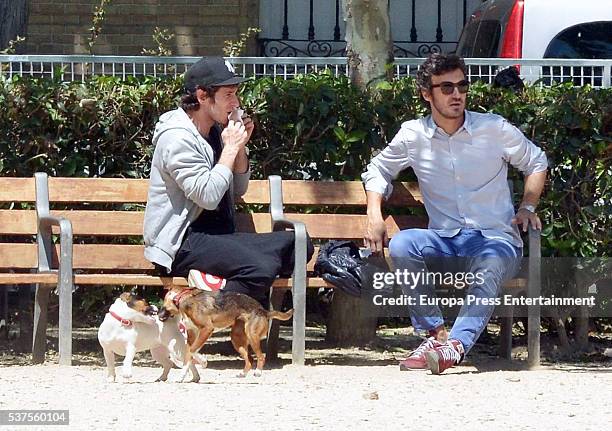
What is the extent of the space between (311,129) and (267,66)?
0.80 meters

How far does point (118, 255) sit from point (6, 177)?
0.76 meters

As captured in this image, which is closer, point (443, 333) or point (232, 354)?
point (443, 333)

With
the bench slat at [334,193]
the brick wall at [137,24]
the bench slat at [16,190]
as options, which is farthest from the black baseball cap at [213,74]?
the brick wall at [137,24]

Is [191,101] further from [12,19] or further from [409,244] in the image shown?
[12,19]

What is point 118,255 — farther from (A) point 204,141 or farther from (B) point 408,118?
(B) point 408,118

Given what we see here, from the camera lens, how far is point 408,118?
7363mm

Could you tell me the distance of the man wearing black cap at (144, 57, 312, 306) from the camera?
6430 millimetres

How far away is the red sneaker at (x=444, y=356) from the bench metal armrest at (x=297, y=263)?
684 millimetres

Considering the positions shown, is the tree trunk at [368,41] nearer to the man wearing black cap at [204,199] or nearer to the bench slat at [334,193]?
the bench slat at [334,193]

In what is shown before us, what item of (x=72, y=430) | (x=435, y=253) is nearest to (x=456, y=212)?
(x=435, y=253)

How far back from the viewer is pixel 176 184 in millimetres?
6520

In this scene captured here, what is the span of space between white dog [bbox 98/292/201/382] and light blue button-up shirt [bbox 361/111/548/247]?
1.45 m

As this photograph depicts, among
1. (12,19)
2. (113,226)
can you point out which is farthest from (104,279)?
(12,19)

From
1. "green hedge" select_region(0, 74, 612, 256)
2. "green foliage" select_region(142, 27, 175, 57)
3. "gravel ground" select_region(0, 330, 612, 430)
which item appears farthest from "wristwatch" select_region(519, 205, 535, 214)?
"green foliage" select_region(142, 27, 175, 57)
